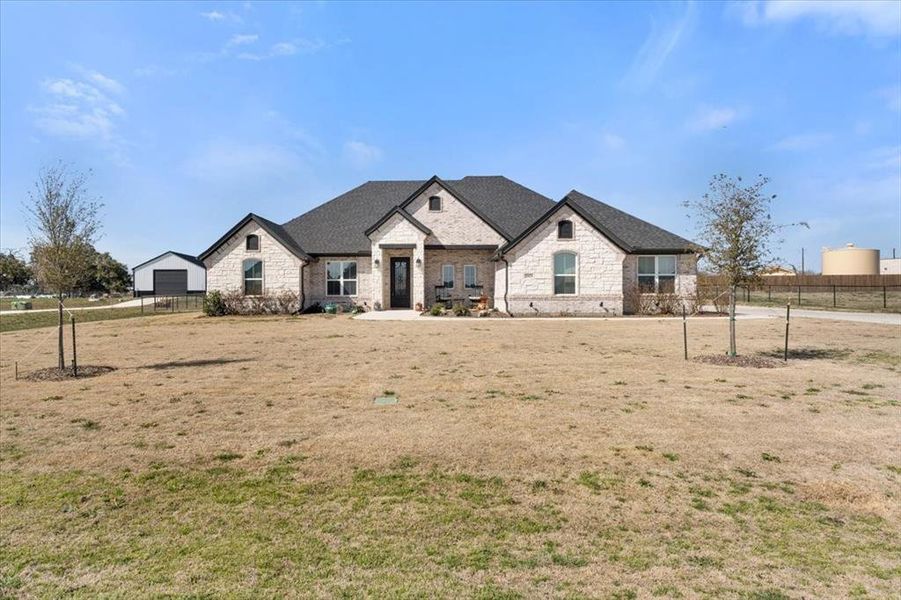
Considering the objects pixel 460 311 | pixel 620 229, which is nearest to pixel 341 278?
pixel 460 311

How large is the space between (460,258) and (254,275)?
481 inches

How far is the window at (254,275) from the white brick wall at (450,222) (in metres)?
9.48

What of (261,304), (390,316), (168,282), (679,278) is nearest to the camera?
(390,316)

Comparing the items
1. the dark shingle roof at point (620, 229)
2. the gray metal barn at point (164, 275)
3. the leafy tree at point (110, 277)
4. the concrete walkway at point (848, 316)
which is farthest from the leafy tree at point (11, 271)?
the concrete walkway at point (848, 316)

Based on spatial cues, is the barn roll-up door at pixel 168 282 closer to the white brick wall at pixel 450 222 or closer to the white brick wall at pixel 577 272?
the white brick wall at pixel 450 222

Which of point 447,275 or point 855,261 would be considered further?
point 855,261

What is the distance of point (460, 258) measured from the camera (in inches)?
1162

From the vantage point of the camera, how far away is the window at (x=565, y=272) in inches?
1040

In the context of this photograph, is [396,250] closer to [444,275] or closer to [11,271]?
[444,275]

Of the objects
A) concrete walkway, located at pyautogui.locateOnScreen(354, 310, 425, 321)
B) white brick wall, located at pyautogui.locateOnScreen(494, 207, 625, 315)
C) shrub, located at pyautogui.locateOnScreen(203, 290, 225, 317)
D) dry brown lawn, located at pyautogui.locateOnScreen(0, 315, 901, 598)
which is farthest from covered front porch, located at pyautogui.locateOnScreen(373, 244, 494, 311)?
dry brown lawn, located at pyautogui.locateOnScreen(0, 315, 901, 598)

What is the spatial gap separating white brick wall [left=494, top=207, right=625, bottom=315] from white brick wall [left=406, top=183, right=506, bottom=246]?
3.51 metres

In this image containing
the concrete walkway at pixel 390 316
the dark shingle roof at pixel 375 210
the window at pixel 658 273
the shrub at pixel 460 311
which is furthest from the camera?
the dark shingle roof at pixel 375 210

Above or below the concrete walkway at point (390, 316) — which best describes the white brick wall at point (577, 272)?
above

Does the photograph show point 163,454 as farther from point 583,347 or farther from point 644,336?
point 644,336
